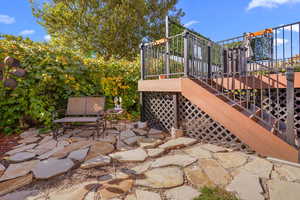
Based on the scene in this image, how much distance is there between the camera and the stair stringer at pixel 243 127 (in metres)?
2.39

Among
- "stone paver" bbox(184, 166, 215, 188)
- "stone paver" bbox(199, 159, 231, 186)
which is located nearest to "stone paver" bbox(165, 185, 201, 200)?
"stone paver" bbox(184, 166, 215, 188)

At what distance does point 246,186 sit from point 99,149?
7.73 feet

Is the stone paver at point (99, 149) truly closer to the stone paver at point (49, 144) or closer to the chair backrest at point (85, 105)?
the stone paver at point (49, 144)

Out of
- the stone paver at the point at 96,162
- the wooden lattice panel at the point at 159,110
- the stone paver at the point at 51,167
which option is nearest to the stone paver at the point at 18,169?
the stone paver at the point at 51,167

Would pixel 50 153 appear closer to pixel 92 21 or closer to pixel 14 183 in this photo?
pixel 14 183

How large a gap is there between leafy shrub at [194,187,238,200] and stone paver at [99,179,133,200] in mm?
797

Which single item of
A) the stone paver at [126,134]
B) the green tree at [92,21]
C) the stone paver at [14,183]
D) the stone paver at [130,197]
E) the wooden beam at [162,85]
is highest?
the green tree at [92,21]

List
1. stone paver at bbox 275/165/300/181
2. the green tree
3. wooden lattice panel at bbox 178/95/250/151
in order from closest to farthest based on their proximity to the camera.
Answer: stone paver at bbox 275/165/300/181, wooden lattice panel at bbox 178/95/250/151, the green tree

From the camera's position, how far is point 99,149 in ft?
9.81

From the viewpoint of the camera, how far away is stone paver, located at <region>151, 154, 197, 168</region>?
94.0 inches

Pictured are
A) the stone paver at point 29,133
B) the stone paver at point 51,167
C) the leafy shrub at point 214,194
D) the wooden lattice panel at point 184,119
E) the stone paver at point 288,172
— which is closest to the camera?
the leafy shrub at point 214,194

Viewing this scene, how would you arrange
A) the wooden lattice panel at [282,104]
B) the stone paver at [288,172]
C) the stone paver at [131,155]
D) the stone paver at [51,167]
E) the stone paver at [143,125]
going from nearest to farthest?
the stone paver at [288,172]
the stone paver at [51,167]
the stone paver at [131,155]
the wooden lattice panel at [282,104]
the stone paver at [143,125]

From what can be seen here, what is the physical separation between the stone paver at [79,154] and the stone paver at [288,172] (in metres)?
2.86

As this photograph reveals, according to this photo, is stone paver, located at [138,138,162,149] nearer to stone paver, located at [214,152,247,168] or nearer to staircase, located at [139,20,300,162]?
staircase, located at [139,20,300,162]
